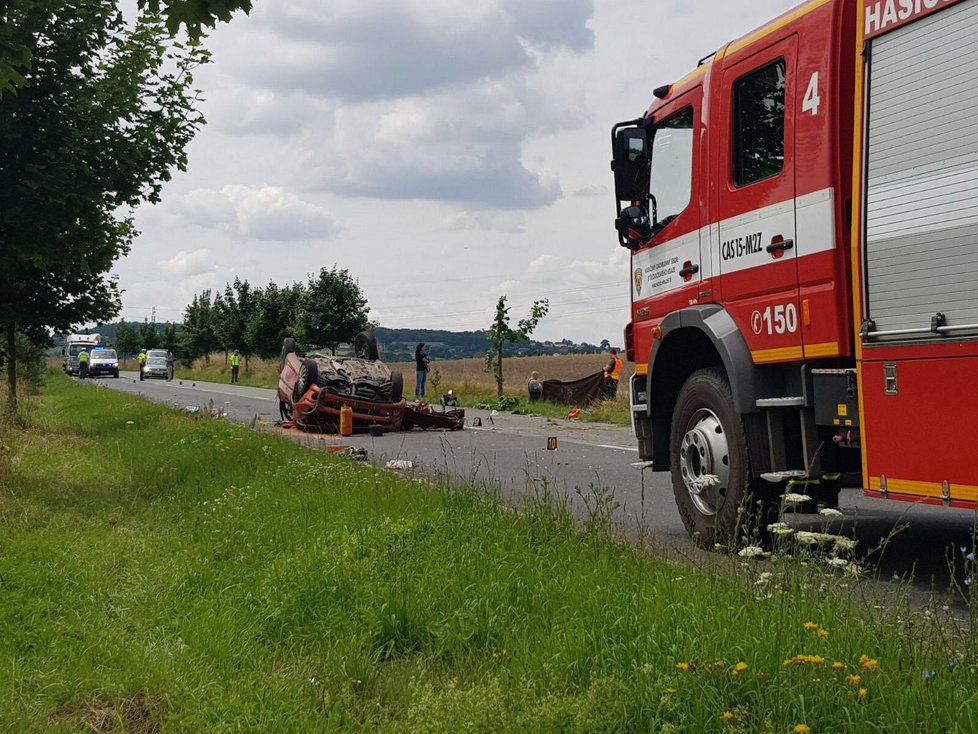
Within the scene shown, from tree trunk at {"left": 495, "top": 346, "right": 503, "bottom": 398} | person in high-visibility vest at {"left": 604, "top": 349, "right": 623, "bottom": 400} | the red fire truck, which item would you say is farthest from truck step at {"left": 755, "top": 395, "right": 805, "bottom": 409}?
tree trunk at {"left": 495, "top": 346, "right": 503, "bottom": 398}

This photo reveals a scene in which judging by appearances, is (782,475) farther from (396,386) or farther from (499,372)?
(499,372)

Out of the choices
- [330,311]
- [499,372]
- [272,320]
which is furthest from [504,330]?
[272,320]

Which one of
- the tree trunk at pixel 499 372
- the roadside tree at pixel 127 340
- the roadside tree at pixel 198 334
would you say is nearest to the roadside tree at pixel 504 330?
the tree trunk at pixel 499 372

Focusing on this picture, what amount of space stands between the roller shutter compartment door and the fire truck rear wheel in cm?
145

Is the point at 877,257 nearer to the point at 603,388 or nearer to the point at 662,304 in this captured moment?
the point at 662,304

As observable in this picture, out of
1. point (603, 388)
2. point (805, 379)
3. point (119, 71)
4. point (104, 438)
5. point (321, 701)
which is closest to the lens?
point (321, 701)

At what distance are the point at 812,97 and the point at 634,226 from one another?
2.08 m

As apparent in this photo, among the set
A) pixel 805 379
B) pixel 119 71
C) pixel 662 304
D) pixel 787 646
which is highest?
pixel 119 71

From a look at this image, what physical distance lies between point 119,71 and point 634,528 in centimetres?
910

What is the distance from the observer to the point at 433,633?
4.35 metres

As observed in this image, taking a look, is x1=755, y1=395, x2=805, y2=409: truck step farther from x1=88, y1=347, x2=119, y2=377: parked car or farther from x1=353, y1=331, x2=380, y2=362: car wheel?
x1=88, y1=347, x2=119, y2=377: parked car

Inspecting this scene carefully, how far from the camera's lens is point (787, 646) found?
328cm

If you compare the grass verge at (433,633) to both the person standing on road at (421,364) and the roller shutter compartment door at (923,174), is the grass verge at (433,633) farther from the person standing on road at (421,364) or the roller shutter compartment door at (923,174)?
the person standing on road at (421,364)

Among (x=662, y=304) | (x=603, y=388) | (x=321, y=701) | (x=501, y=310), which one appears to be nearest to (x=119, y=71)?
Result: (x=662, y=304)
